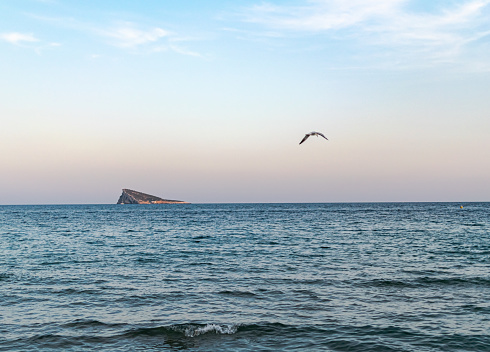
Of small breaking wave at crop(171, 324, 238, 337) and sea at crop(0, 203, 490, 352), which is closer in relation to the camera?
sea at crop(0, 203, 490, 352)

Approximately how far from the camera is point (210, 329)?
15.5m

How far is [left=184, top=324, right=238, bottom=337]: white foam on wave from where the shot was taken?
15159 mm

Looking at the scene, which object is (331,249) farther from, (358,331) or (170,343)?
(170,343)

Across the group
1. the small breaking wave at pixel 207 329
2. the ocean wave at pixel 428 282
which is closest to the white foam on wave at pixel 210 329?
the small breaking wave at pixel 207 329

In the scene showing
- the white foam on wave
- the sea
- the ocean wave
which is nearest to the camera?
the sea

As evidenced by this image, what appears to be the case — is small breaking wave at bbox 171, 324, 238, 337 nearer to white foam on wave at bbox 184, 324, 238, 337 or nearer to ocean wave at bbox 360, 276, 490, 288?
white foam on wave at bbox 184, 324, 238, 337

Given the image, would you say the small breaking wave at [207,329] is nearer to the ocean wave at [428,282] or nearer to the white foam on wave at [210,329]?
the white foam on wave at [210,329]

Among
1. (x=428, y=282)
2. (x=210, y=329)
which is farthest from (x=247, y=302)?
(x=428, y=282)

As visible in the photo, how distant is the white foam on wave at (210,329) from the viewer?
597 inches

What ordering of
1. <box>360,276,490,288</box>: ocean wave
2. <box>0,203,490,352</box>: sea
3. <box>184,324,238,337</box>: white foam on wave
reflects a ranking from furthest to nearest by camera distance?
1. <box>360,276,490,288</box>: ocean wave
2. <box>184,324,238,337</box>: white foam on wave
3. <box>0,203,490,352</box>: sea

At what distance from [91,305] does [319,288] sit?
1004 centimetres

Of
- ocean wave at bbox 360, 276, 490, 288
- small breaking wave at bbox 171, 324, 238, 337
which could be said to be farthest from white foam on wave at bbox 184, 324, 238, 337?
ocean wave at bbox 360, 276, 490, 288

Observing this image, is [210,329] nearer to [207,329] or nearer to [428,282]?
[207,329]

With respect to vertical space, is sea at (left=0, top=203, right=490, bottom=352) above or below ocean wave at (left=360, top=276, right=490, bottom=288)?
below
